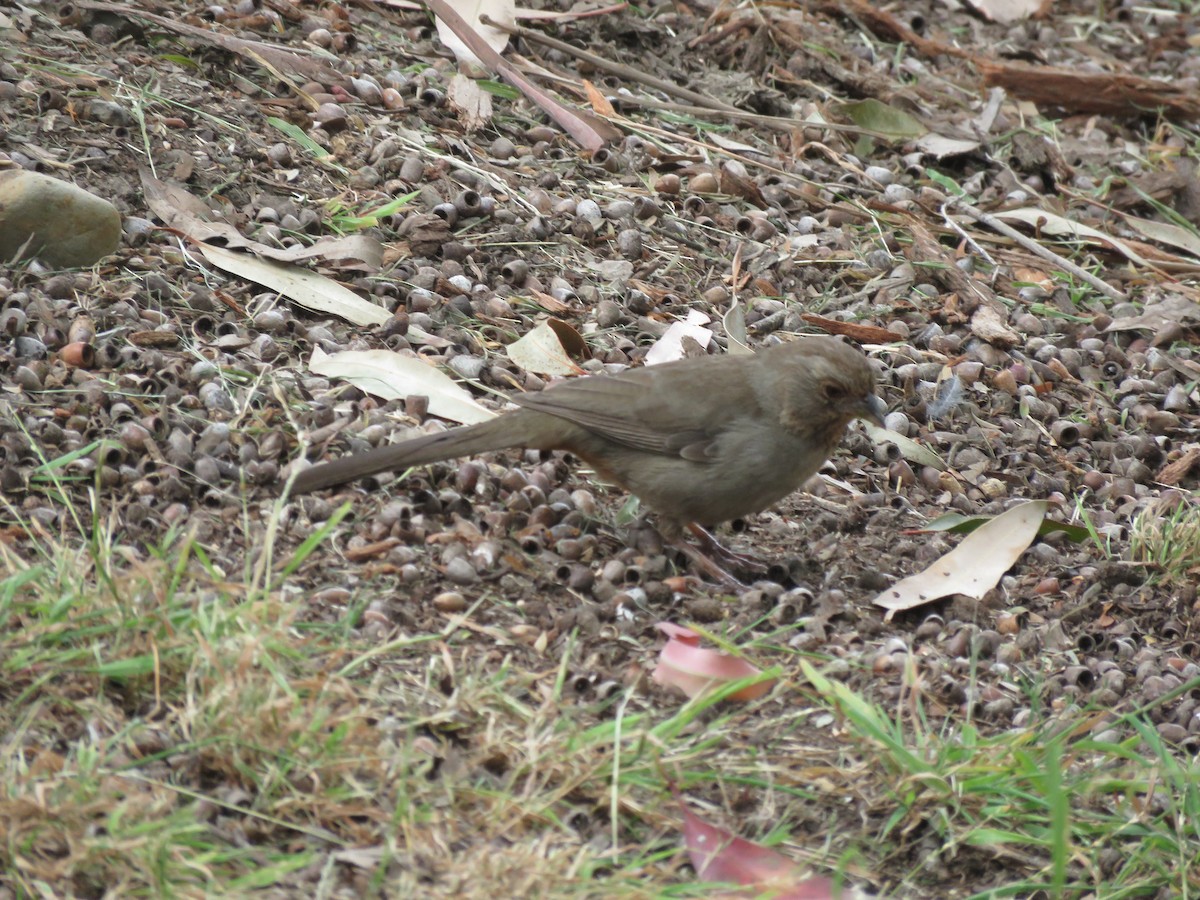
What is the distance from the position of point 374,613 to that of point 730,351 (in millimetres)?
2216

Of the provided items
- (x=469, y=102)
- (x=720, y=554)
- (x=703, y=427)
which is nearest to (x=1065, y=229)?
(x=469, y=102)

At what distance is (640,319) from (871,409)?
4.15 feet

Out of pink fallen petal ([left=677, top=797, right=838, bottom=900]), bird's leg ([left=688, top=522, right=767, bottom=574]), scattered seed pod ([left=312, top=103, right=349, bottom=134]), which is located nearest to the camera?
pink fallen petal ([left=677, top=797, right=838, bottom=900])

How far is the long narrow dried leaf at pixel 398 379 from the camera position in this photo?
16.1ft

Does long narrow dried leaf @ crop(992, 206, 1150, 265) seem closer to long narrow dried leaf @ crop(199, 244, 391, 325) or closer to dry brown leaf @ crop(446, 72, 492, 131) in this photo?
dry brown leaf @ crop(446, 72, 492, 131)

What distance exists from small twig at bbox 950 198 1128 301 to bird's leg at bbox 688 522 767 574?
2.86 meters

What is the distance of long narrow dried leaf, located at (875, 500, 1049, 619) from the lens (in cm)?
458

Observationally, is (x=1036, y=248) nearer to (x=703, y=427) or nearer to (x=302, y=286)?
(x=703, y=427)

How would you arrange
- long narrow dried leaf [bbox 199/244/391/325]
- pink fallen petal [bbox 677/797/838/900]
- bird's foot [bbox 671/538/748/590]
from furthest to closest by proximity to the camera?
1. long narrow dried leaf [bbox 199/244/391/325]
2. bird's foot [bbox 671/538/748/590]
3. pink fallen petal [bbox 677/797/838/900]

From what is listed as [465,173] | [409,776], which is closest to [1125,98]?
[465,173]

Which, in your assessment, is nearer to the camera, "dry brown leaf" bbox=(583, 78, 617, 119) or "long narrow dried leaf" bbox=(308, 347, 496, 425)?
"long narrow dried leaf" bbox=(308, 347, 496, 425)

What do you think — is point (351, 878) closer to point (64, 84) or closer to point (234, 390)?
point (234, 390)

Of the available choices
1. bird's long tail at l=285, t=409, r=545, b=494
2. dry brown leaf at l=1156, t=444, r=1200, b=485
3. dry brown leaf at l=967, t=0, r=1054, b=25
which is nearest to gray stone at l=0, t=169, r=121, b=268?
bird's long tail at l=285, t=409, r=545, b=494

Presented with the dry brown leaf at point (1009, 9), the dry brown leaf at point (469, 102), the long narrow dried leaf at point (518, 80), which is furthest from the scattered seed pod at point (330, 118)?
the dry brown leaf at point (1009, 9)
